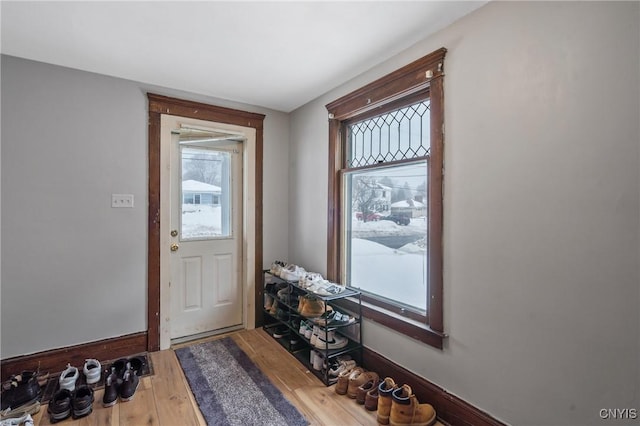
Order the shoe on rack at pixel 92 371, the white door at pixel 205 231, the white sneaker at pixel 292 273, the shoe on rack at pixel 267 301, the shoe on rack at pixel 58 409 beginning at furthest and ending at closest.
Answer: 1. the shoe on rack at pixel 267 301
2. the white door at pixel 205 231
3. the white sneaker at pixel 292 273
4. the shoe on rack at pixel 92 371
5. the shoe on rack at pixel 58 409

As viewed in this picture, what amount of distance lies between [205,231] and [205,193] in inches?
15.2

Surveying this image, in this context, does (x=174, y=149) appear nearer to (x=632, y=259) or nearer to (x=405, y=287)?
(x=405, y=287)

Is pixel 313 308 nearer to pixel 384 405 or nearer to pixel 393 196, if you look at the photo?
pixel 384 405

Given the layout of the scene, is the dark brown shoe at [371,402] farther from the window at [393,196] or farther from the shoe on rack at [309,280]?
the shoe on rack at [309,280]

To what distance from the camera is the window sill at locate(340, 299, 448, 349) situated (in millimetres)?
1880

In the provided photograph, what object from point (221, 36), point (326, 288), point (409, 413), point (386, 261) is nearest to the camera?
point (409, 413)

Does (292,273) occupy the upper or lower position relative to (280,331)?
upper

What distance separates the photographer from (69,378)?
2150 millimetres

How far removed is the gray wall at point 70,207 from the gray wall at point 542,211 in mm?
2437

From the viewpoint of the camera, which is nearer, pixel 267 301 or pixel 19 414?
pixel 19 414

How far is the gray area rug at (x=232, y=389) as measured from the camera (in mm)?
1888

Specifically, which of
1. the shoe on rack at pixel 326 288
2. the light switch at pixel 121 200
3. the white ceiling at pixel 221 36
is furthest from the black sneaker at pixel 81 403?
the white ceiling at pixel 221 36

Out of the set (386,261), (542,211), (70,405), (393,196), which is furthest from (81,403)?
(542,211)

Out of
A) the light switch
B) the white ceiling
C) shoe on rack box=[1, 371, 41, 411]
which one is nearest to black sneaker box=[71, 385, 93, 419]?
shoe on rack box=[1, 371, 41, 411]
